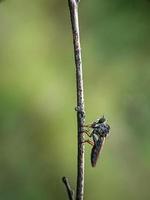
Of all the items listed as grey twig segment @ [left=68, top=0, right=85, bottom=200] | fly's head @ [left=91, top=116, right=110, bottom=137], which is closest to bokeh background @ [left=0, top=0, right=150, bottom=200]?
fly's head @ [left=91, top=116, right=110, bottom=137]

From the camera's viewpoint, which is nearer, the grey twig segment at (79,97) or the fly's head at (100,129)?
the grey twig segment at (79,97)

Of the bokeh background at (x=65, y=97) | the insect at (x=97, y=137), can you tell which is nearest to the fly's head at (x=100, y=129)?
the insect at (x=97, y=137)

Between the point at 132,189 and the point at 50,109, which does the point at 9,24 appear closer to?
the point at 50,109

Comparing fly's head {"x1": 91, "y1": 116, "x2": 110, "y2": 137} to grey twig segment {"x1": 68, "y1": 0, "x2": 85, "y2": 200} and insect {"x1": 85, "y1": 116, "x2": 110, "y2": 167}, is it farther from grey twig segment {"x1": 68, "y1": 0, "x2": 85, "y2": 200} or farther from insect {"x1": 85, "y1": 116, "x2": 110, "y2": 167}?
grey twig segment {"x1": 68, "y1": 0, "x2": 85, "y2": 200}

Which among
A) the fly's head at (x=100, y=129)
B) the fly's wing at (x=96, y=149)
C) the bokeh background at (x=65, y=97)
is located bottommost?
the fly's wing at (x=96, y=149)

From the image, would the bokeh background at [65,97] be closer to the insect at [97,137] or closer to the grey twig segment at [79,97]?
the insect at [97,137]

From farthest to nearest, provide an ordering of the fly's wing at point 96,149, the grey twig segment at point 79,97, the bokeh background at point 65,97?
the bokeh background at point 65,97, the fly's wing at point 96,149, the grey twig segment at point 79,97

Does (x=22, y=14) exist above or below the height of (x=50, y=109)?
above

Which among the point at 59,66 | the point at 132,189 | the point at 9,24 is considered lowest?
the point at 132,189

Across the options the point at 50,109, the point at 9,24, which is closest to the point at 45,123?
the point at 50,109

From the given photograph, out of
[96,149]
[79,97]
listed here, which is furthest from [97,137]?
[79,97]
